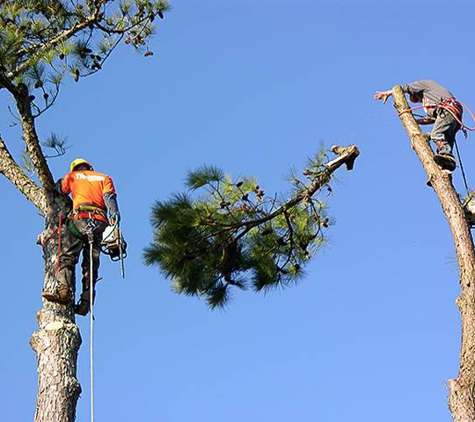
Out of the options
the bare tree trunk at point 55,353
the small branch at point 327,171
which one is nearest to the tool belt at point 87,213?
the bare tree trunk at point 55,353

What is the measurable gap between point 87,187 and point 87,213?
0.19 metres

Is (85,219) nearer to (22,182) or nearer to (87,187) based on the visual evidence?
(87,187)

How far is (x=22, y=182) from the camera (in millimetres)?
6371

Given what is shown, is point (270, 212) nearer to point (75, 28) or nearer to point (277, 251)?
point (277, 251)

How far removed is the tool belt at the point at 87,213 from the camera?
6.18m

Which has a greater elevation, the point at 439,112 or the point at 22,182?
the point at 22,182

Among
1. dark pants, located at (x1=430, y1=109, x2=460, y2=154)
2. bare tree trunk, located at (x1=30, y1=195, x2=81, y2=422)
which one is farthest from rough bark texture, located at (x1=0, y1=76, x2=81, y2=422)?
dark pants, located at (x1=430, y1=109, x2=460, y2=154)

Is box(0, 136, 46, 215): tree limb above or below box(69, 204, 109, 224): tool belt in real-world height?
above

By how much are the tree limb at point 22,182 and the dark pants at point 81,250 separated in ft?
0.90

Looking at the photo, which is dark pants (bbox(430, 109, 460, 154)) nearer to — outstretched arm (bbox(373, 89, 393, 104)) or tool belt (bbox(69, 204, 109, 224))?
outstretched arm (bbox(373, 89, 393, 104))

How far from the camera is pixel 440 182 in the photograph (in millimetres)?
5402

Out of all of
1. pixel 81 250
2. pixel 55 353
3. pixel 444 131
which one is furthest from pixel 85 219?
pixel 444 131

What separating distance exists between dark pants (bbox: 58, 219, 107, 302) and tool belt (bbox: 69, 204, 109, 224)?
27mm

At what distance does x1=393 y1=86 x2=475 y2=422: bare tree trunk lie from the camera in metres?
4.54
